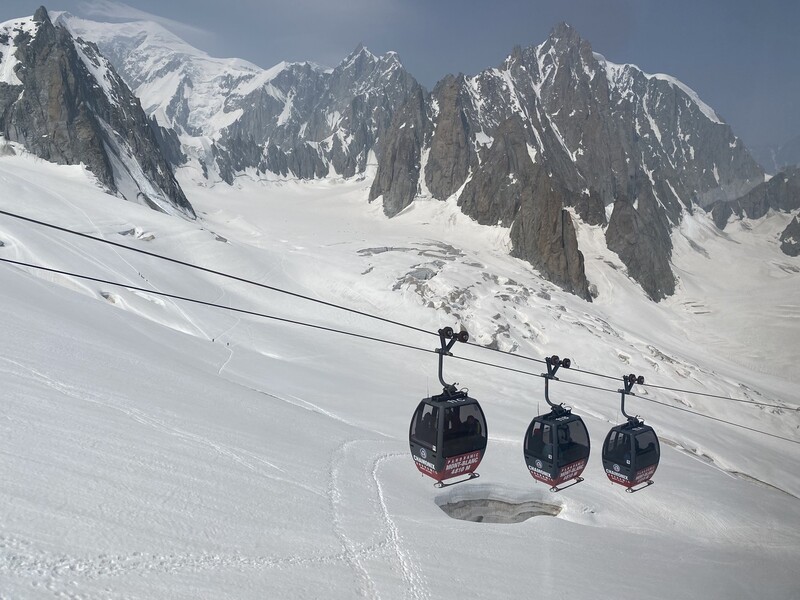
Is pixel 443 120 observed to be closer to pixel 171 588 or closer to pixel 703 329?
pixel 703 329

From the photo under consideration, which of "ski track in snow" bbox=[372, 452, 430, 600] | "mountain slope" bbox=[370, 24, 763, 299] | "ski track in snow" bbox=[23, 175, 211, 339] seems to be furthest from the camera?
"mountain slope" bbox=[370, 24, 763, 299]

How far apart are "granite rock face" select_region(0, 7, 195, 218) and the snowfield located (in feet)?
53.7

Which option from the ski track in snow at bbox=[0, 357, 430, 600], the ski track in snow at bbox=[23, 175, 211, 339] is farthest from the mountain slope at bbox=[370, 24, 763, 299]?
the ski track in snow at bbox=[0, 357, 430, 600]

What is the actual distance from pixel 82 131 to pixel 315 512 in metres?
75.8

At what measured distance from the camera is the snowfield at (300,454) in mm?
7285

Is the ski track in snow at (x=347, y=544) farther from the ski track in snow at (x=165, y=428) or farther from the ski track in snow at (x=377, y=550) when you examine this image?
the ski track in snow at (x=165, y=428)

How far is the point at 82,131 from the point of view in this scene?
2763 inches

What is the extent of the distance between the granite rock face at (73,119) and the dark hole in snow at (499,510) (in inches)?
2444

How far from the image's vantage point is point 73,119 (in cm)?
7238

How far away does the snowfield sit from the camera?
729 cm

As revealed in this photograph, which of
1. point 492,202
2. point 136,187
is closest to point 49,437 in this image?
point 136,187

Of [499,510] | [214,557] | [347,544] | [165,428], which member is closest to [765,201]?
[499,510]

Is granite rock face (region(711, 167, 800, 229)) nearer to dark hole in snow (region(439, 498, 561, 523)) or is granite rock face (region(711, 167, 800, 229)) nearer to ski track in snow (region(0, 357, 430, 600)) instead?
dark hole in snow (region(439, 498, 561, 523))

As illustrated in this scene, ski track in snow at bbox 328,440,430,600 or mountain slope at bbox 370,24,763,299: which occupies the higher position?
mountain slope at bbox 370,24,763,299
